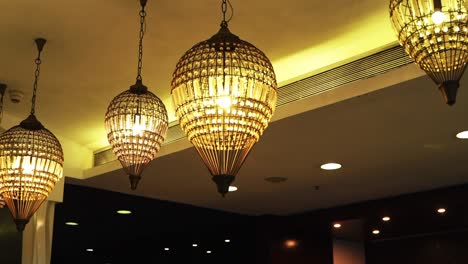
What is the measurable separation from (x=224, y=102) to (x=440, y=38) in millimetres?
600

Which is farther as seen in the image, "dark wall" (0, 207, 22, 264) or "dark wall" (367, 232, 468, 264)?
"dark wall" (367, 232, 468, 264)

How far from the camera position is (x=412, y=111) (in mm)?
2941

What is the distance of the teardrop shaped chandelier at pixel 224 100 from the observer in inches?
64.1

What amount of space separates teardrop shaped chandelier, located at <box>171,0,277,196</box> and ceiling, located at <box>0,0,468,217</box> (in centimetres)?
92

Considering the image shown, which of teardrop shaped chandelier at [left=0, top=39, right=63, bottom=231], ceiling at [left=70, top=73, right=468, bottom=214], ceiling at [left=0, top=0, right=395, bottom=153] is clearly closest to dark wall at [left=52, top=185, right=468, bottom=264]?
ceiling at [left=70, top=73, right=468, bottom=214]

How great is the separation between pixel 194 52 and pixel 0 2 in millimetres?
1306

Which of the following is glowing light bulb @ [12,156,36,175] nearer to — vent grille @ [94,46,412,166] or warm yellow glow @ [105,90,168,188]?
warm yellow glow @ [105,90,168,188]

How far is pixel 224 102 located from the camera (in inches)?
63.8

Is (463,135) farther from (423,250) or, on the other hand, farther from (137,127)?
(423,250)

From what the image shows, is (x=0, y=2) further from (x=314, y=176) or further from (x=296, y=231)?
(x=296, y=231)

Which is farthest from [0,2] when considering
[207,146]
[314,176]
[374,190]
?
[374,190]

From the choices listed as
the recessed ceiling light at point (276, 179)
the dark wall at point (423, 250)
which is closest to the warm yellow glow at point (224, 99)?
the recessed ceiling light at point (276, 179)

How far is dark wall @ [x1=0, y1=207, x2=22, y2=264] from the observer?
13.7 ft

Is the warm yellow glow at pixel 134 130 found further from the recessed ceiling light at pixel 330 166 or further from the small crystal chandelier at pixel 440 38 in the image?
the recessed ceiling light at pixel 330 166
